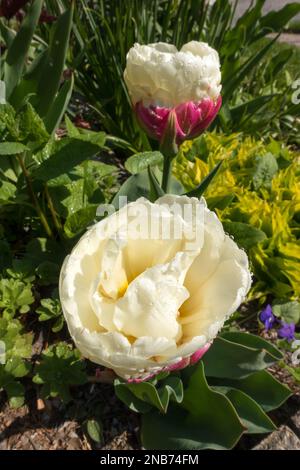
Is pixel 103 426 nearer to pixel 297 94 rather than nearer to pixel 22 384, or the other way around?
pixel 22 384

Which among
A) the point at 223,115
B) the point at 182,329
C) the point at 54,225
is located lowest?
the point at 54,225

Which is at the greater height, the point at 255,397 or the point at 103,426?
the point at 255,397

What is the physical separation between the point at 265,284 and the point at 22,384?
2.59 ft

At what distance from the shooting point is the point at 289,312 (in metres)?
1.34

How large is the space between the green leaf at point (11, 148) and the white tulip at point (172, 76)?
11.9 inches

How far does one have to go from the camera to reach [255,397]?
111cm

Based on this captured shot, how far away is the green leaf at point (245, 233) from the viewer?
48.8 inches

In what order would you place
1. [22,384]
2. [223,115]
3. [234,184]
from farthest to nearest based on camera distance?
1. [223,115]
2. [234,184]
3. [22,384]

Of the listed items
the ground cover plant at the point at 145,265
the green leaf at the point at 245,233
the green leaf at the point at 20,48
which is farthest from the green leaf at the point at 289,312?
the green leaf at the point at 20,48

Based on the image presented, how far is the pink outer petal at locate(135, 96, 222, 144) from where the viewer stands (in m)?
0.99

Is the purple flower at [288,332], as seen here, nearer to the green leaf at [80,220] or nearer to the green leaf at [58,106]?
the green leaf at [80,220]

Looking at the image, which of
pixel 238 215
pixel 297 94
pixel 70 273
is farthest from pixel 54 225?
pixel 297 94

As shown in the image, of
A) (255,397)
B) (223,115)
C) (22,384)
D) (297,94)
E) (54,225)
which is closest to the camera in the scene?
(255,397)

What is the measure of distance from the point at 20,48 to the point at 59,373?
92cm
